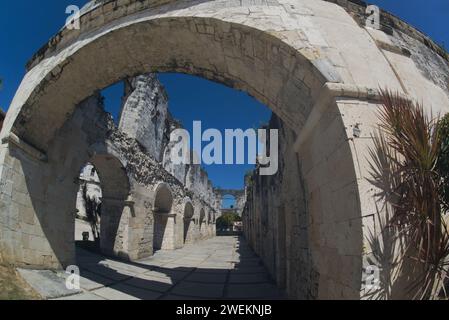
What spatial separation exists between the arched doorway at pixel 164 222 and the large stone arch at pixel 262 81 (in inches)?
280

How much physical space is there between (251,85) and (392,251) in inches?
93.4

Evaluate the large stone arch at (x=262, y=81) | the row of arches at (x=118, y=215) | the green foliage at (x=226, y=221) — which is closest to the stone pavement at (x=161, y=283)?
the large stone arch at (x=262, y=81)

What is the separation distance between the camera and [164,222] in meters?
11.9

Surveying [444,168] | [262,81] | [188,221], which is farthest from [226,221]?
[444,168]

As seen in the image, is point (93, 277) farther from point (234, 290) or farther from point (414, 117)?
point (414, 117)

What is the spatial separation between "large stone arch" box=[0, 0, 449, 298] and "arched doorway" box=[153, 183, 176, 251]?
7111mm

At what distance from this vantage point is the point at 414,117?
72.5 inches

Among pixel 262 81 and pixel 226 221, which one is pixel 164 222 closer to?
pixel 262 81

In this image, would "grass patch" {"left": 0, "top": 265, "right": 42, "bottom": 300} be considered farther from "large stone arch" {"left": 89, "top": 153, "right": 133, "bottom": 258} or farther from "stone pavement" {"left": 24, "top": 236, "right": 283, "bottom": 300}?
"large stone arch" {"left": 89, "top": 153, "right": 133, "bottom": 258}

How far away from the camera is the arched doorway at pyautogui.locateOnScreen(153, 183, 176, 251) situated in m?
11.5

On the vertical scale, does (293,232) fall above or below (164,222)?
above

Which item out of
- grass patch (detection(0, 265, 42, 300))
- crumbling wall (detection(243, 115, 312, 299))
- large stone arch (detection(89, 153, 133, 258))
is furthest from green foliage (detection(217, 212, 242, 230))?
grass patch (detection(0, 265, 42, 300))

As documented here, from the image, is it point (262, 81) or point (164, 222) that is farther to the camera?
point (164, 222)

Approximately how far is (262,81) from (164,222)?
405 inches
